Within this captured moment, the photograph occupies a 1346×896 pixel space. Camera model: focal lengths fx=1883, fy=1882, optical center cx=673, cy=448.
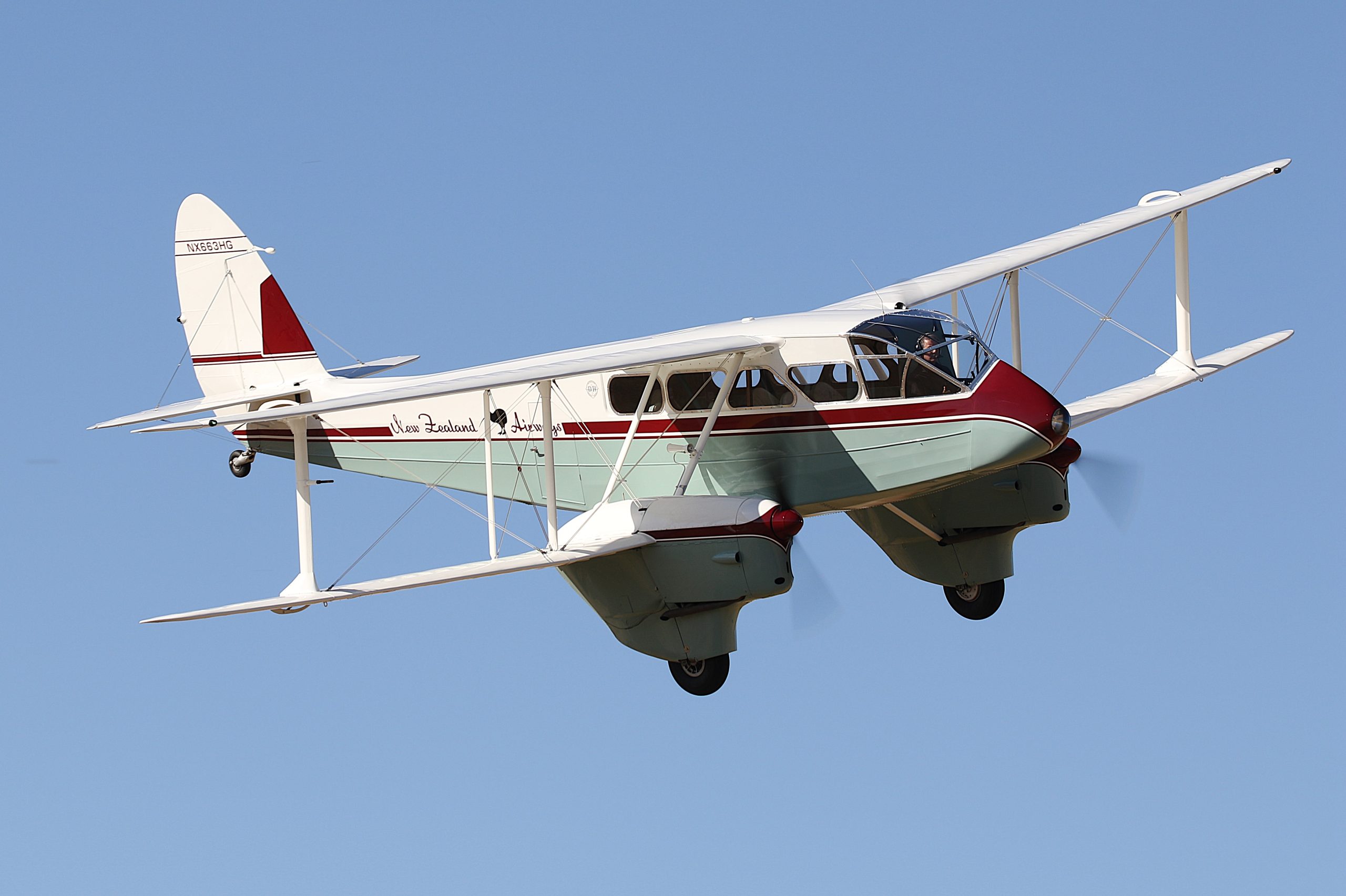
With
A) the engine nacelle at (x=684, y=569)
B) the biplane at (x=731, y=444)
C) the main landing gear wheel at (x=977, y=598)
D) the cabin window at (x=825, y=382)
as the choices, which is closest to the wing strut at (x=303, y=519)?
the biplane at (x=731, y=444)

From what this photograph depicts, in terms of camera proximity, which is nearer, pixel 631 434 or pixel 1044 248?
pixel 631 434

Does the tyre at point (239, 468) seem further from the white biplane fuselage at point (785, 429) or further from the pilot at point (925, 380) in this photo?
the pilot at point (925, 380)

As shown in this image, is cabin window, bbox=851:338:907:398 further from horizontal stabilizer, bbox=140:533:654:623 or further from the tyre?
the tyre

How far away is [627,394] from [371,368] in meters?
4.73

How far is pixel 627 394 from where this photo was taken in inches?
833

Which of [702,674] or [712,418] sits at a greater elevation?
[712,418]

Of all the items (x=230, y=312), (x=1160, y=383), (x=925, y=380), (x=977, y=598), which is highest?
(x=230, y=312)

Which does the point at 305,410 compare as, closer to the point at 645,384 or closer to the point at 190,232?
the point at 645,384

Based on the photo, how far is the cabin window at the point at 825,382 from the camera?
65.5ft

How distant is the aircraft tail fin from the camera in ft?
78.5

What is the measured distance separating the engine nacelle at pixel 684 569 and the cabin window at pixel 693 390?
1131 mm

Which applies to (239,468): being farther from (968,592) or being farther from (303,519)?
(968,592)

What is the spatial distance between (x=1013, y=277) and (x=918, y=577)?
3.82 meters

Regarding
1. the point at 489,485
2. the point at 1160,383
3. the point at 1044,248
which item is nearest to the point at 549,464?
the point at 489,485
